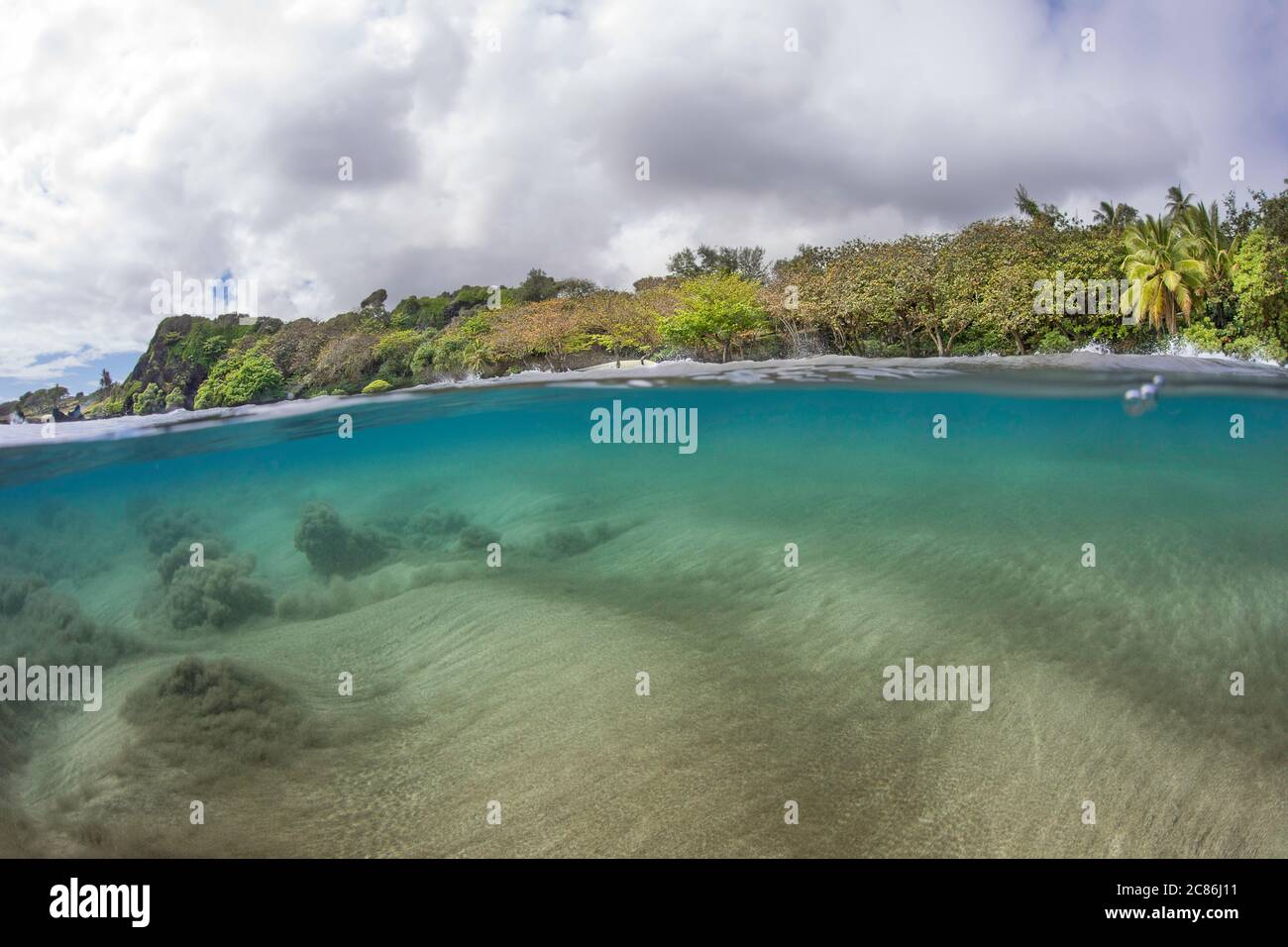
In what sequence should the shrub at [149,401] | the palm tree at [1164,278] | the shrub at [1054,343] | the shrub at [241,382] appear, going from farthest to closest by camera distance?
the shrub at [1054,343] < the palm tree at [1164,278] < the shrub at [241,382] < the shrub at [149,401]

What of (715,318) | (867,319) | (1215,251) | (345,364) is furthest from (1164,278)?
(345,364)

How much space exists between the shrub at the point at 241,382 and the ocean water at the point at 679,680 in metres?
8.64

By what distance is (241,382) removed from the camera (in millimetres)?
21000

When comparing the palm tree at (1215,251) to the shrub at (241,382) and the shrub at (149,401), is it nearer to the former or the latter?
the shrub at (241,382)

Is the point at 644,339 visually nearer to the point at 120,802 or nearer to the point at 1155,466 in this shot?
the point at 1155,466

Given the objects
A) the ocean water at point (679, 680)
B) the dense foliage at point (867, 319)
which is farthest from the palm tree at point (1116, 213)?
the ocean water at point (679, 680)

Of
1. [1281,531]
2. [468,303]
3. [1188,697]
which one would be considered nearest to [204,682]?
[1188,697]

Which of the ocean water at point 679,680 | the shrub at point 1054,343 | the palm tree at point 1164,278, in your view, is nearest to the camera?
the ocean water at point 679,680

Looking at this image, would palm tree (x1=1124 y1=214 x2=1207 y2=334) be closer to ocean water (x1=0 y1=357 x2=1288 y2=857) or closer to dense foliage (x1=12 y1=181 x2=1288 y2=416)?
dense foliage (x1=12 y1=181 x2=1288 y2=416)

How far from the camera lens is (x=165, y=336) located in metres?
22.8

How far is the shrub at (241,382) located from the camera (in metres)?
20.0

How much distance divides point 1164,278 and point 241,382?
1234 inches

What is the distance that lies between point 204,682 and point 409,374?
2080 centimetres

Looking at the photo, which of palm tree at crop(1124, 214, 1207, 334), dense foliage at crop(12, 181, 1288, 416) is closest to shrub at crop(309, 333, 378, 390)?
dense foliage at crop(12, 181, 1288, 416)
